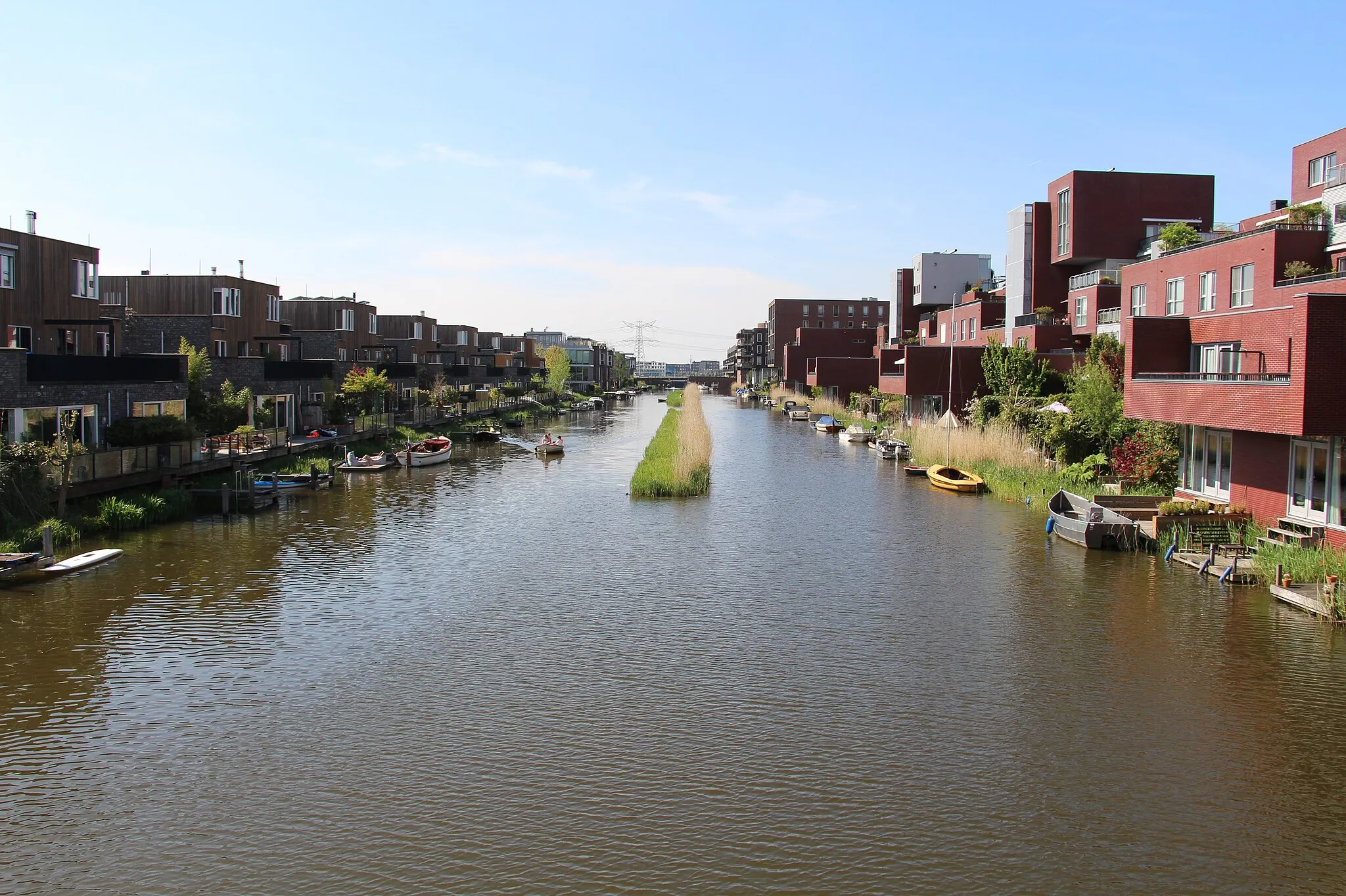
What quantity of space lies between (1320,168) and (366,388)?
4718 centimetres

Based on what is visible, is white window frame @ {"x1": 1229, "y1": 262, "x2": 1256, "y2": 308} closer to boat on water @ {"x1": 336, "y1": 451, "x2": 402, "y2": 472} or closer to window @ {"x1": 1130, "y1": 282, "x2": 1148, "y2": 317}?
window @ {"x1": 1130, "y1": 282, "x2": 1148, "y2": 317}

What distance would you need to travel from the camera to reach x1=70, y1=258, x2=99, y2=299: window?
117ft

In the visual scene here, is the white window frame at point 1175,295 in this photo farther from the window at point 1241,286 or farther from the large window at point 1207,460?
the large window at point 1207,460

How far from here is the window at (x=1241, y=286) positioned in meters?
30.1

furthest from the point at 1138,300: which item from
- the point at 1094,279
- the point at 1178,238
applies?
the point at 1094,279

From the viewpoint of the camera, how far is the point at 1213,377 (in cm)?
2327

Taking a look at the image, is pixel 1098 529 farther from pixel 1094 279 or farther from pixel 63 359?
pixel 63 359

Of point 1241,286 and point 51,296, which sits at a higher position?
point 1241,286

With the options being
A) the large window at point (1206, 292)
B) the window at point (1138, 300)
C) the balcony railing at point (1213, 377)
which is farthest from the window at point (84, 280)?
the large window at point (1206, 292)

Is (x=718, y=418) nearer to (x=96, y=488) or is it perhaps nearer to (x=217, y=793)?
(x=96, y=488)

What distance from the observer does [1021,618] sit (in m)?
19.0

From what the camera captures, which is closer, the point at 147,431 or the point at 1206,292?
the point at 147,431

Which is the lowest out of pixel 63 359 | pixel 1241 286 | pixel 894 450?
pixel 894 450

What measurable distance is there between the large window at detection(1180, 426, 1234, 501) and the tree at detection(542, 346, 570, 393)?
296 ft
